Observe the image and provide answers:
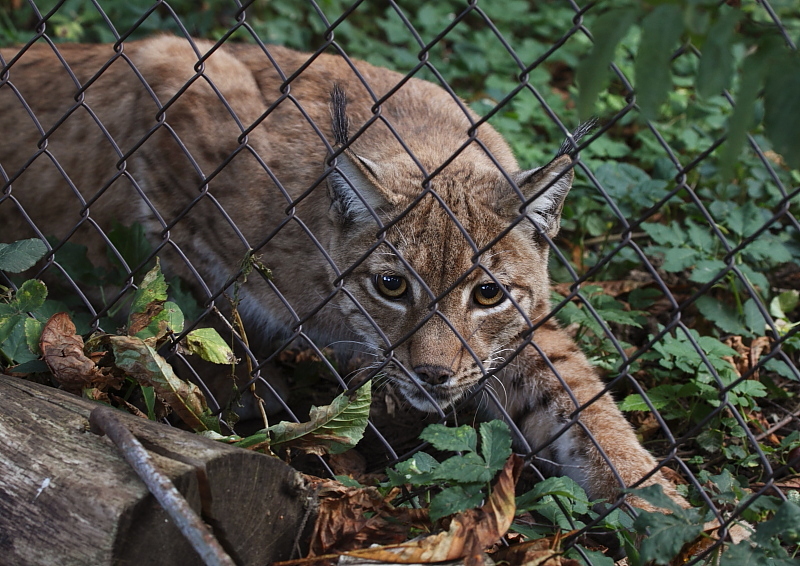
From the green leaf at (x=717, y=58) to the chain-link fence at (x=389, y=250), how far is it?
3.60 ft

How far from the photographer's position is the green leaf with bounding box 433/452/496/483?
83.4 inches

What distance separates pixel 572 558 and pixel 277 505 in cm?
78

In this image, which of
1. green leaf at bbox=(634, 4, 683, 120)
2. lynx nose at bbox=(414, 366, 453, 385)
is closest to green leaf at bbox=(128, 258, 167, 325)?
lynx nose at bbox=(414, 366, 453, 385)

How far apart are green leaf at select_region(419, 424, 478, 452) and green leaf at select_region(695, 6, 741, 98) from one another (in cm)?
108

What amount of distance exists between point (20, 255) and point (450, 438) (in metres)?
1.63

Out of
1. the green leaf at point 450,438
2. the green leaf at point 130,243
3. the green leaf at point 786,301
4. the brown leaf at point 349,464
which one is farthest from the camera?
the green leaf at point 786,301

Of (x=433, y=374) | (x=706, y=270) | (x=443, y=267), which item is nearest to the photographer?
Answer: (x=433, y=374)

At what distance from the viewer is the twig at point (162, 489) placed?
1.83 meters

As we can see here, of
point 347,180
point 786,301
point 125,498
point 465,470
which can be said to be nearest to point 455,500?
point 465,470

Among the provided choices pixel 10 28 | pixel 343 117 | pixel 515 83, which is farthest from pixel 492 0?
pixel 343 117

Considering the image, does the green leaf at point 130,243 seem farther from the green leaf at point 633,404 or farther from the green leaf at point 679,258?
the green leaf at point 679,258

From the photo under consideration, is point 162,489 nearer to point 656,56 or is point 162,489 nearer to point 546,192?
point 656,56

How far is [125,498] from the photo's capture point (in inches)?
78.2

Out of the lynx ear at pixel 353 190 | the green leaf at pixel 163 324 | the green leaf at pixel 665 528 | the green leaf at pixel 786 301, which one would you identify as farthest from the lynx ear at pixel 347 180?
the green leaf at pixel 786 301
